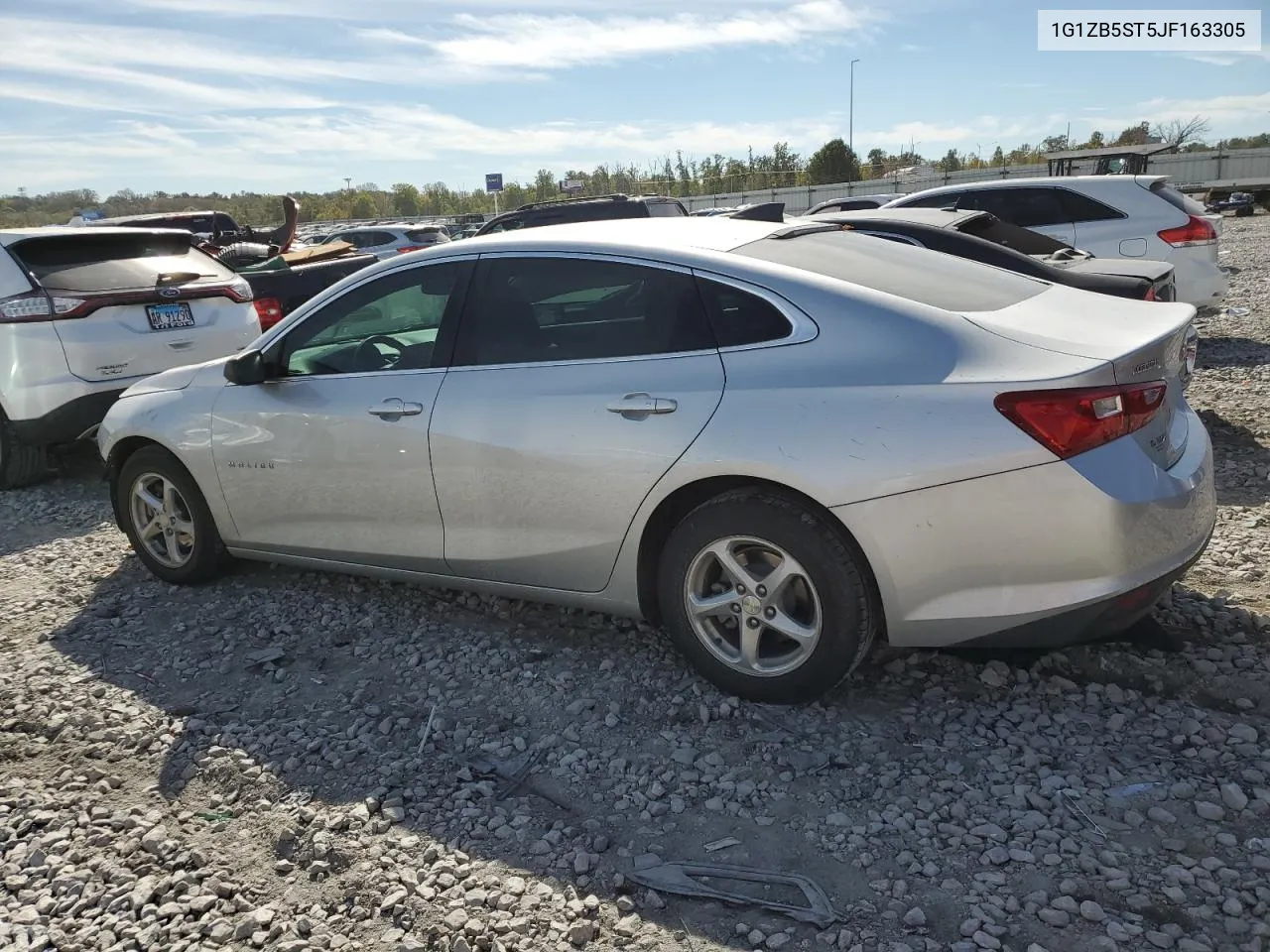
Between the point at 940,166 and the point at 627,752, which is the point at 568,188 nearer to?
the point at 940,166

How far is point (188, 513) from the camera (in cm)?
500

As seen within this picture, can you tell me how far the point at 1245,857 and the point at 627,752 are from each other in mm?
1772

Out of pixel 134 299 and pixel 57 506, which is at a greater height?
pixel 134 299

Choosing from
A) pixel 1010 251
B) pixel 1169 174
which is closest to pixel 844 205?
pixel 1010 251

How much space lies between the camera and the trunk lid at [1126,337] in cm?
307

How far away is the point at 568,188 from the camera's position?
147 feet

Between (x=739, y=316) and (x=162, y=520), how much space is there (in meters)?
3.28

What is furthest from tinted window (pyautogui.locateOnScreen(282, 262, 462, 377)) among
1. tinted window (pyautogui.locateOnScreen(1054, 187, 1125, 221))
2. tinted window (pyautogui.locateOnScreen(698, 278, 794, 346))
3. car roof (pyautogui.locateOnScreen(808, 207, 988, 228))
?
tinted window (pyautogui.locateOnScreen(1054, 187, 1125, 221))

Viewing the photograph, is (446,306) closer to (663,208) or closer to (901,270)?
(901,270)

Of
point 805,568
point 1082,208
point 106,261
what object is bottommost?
point 805,568

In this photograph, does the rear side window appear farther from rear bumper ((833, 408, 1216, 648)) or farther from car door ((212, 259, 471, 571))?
rear bumper ((833, 408, 1216, 648))

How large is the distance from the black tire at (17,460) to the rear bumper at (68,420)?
18 cm

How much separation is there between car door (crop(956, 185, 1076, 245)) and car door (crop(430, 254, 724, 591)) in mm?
7021

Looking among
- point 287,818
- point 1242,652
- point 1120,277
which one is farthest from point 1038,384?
point 1120,277
